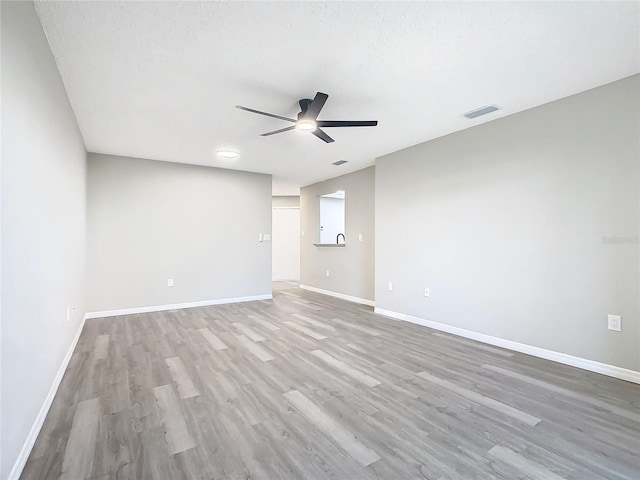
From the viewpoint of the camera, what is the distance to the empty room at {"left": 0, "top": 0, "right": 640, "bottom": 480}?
1.56 m

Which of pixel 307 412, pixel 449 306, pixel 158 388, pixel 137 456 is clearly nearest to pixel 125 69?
pixel 158 388

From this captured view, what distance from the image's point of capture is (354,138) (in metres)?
3.74

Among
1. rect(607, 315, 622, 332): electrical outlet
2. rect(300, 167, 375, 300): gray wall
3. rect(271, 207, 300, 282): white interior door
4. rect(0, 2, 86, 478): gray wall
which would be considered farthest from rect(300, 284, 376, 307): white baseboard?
rect(0, 2, 86, 478): gray wall

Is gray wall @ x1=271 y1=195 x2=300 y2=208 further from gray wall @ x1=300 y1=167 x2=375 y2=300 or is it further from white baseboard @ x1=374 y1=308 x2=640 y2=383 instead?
white baseboard @ x1=374 y1=308 x2=640 y2=383

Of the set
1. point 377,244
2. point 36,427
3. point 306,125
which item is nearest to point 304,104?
point 306,125

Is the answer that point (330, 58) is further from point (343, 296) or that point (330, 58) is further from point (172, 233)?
point (343, 296)

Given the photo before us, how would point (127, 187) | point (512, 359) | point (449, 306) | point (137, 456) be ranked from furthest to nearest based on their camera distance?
1. point (127, 187)
2. point (449, 306)
3. point (512, 359)
4. point (137, 456)

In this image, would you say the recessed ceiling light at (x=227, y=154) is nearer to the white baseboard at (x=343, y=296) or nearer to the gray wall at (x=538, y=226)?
the gray wall at (x=538, y=226)

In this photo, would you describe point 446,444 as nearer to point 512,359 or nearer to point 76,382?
point 512,359

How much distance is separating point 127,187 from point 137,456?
4102mm

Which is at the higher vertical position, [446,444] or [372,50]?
[372,50]

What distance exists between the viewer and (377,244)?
4703 mm

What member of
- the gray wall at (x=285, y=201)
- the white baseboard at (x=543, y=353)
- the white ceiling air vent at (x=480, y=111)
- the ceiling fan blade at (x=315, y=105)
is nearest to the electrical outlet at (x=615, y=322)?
the white baseboard at (x=543, y=353)

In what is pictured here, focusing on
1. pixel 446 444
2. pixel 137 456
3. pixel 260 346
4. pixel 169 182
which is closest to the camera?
pixel 137 456
